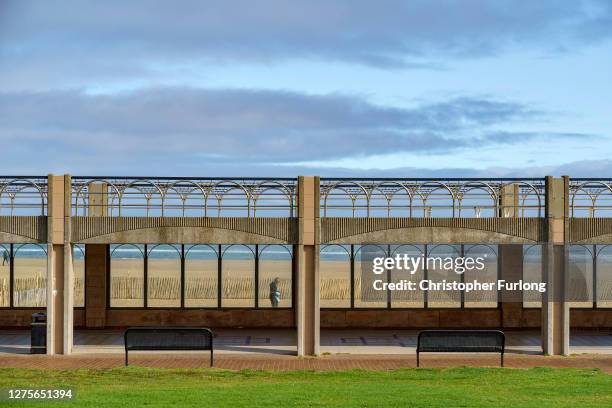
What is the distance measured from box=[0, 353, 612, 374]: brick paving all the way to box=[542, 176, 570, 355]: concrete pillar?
59 centimetres

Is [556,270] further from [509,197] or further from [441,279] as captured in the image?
[441,279]

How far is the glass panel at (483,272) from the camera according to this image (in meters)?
31.3

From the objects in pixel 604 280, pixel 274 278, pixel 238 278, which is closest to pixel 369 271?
pixel 238 278

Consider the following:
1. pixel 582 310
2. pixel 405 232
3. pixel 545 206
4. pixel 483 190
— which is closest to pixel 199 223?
pixel 405 232

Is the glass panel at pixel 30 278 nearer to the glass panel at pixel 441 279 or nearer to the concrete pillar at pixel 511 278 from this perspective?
the glass panel at pixel 441 279

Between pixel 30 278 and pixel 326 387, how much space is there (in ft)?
142

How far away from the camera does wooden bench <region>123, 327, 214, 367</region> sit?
22.9 metres

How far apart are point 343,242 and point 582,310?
10597 millimetres

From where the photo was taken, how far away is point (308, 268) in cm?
2522

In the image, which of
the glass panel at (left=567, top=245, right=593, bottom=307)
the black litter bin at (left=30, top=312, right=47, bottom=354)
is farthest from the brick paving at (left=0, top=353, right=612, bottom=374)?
the glass panel at (left=567, top=245, right=593, bottom=307)

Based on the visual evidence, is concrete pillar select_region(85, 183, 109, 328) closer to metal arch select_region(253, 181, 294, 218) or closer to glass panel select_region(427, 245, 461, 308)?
metal arch select_region(253, 181, 294, 218)

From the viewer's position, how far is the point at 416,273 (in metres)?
32.2

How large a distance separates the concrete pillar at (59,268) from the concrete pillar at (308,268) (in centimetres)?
646

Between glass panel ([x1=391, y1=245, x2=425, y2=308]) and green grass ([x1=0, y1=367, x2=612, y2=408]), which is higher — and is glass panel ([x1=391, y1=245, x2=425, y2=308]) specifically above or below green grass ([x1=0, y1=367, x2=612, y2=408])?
above
